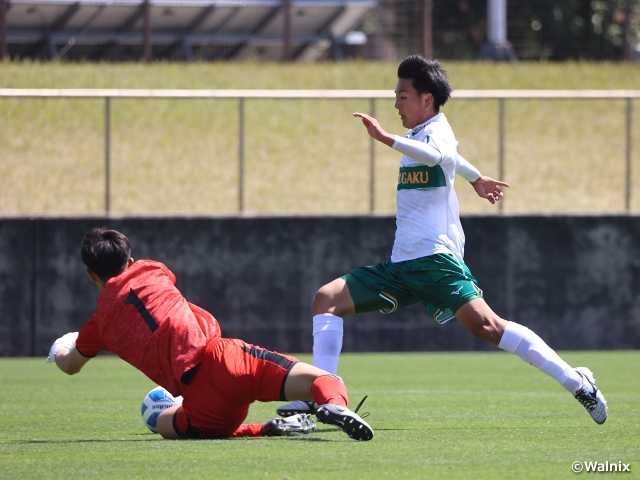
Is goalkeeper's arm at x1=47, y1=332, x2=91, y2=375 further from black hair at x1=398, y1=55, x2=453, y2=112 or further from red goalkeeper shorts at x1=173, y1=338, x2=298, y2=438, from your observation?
black hair at x1=398, y1=55, x2=453, y2=112

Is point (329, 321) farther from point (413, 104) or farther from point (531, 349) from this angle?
point (413, 104)

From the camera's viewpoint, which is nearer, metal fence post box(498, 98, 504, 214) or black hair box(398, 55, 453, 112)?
black hair box(398, 55, 453, 112)

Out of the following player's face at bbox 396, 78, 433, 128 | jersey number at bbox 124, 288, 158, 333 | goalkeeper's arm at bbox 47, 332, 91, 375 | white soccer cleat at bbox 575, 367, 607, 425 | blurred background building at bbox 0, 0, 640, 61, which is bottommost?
white soccer cleat at bbox 575, 367, 607, 425

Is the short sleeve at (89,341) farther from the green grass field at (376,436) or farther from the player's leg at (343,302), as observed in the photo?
the player's leg at (343,302)

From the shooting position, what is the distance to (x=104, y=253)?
5.35 meters

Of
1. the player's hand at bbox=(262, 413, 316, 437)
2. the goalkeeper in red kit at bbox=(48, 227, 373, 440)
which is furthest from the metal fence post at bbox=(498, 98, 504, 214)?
the goalkeeper in red kit at bbox=(48, 227, 373, 440)

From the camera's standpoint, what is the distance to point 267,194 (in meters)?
14.6

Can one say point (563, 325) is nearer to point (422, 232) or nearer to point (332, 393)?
point (422, 232)

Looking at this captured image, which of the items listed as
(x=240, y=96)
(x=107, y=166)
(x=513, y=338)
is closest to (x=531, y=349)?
(x=513, y=338)

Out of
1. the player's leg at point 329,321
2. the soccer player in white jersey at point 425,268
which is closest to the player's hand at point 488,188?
the soccer player in white jersey at point 425,268

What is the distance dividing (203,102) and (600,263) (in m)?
6.53

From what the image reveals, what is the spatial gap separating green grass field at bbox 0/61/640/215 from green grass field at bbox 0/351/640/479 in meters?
4.91

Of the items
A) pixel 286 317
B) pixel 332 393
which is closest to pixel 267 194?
pixel 286 317

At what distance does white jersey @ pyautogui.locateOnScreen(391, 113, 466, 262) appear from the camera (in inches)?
236
